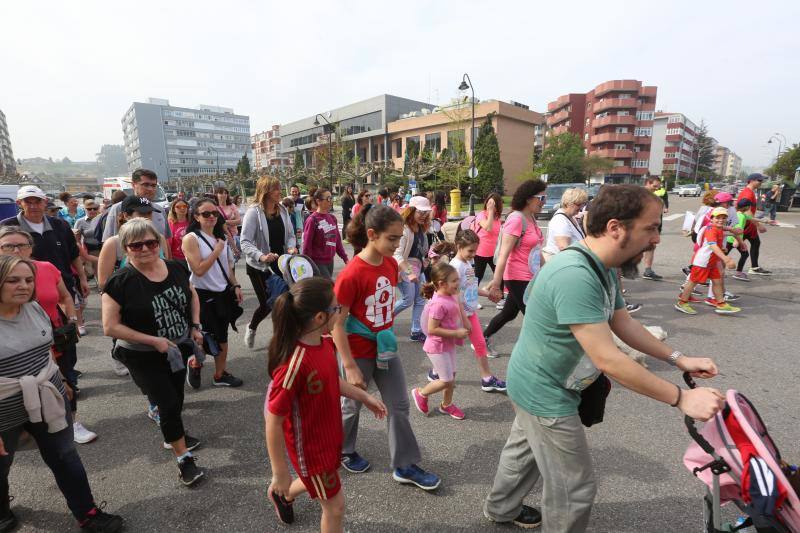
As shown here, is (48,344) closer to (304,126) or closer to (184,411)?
(184,411)

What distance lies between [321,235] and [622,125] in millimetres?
80124

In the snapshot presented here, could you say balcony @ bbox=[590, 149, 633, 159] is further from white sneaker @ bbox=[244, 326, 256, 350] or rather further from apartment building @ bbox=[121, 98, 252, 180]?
apartment building @ bbox=[121, 98, 252, 180]

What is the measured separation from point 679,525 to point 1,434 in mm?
3815

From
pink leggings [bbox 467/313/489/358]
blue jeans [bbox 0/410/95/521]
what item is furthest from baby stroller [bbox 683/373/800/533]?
blue jeans [bbox 0/410/95/521]

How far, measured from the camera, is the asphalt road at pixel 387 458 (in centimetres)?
243

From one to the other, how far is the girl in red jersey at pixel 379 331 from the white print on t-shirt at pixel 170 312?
1.26m

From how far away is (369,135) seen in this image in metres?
58.9

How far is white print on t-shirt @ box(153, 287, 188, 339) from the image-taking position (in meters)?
2.77

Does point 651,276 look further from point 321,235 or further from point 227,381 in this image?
point 227,381

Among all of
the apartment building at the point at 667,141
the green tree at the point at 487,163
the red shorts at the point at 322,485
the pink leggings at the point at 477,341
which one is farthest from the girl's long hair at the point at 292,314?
the apartment building at the point at 667,141

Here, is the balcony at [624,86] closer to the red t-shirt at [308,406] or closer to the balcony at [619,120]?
the balcony at [619,120]

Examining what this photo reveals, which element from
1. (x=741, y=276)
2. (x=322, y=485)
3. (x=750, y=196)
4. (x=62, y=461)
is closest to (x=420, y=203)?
(x=322, y=485)

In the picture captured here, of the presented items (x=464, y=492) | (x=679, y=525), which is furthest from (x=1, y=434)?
(x=679, y=525)

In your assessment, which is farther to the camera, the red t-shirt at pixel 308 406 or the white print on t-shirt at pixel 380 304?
the white print on t-shirt at pixel 380 304
